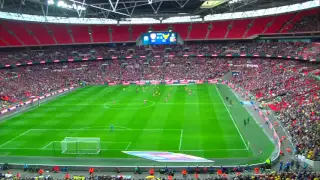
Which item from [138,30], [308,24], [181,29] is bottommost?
[308,24]

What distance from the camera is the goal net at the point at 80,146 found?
29.0 meters

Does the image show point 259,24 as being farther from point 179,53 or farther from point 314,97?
point 314,97

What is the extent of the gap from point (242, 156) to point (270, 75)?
3570 centimetres

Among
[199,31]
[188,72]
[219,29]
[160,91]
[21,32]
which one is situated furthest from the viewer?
[199,31]

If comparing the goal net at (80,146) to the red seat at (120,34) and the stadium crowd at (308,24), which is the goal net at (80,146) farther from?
the red seat at (120,34)

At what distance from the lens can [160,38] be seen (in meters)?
76.0

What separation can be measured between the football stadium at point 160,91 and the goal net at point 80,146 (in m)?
0.13

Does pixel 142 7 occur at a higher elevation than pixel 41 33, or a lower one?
higher

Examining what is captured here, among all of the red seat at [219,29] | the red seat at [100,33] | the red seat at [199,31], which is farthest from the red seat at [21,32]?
the red seat at [219,29]

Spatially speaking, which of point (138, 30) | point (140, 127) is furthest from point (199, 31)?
point (140, 127)

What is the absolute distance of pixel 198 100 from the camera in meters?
49.6

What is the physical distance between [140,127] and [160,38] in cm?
4424

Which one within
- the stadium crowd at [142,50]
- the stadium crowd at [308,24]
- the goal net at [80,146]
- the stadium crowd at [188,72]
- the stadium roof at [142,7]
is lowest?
the goal net at [80,146]

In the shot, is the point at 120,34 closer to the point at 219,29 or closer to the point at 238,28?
the point at 219,29
